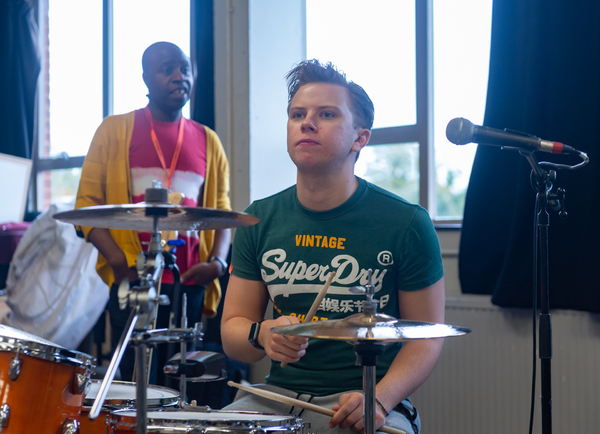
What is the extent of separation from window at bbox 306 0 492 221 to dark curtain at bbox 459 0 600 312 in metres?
0.39

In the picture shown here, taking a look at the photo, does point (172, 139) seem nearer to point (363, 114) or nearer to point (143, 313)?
point (363, 114)

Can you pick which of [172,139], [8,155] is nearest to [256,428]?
[172,139]

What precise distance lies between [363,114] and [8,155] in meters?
3.22

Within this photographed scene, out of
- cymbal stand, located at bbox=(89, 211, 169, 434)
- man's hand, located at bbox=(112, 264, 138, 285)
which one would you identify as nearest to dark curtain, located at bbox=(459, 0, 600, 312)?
man's hand, located at bbox=(112, 264, 138, 285)

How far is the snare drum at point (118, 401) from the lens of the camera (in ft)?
4.72

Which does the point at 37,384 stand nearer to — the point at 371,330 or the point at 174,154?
the point at 371,330

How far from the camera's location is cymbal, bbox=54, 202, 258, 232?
1.01 metres

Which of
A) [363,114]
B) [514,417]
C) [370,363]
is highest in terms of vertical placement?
[363,114]

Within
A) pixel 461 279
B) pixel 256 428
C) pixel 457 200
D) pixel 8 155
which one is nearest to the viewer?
pixel 256 428

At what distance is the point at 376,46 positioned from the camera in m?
3.14

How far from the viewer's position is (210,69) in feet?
10.7

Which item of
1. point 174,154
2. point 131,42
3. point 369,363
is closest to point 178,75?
point 174,154

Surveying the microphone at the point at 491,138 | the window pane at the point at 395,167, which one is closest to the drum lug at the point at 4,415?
the microphone at the point at 491,138

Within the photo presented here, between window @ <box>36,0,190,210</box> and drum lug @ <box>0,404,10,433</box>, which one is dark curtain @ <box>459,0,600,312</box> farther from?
window @ <box>36,0,190,210</box>
